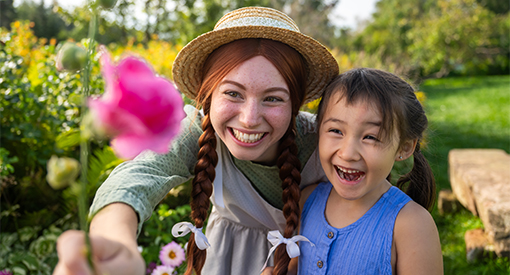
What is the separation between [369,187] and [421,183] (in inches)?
17.2

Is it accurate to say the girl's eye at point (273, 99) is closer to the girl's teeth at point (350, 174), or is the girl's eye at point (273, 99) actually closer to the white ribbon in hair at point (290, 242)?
the girl's teeth at point (350, 174)

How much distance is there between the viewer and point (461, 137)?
23.9 ft

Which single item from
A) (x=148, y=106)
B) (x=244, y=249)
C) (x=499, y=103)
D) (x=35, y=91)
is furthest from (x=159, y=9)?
(x=148, y=106)

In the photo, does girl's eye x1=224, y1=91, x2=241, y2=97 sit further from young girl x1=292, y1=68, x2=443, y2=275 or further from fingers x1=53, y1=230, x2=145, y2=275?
fingers x1=53, y1=230, x2=145, y2=275

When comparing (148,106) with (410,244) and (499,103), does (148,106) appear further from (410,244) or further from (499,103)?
(499,103)

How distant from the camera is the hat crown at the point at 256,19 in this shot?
63.4 inches

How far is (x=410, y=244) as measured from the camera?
1.46 m

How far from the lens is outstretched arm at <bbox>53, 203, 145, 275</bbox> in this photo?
0.54 meters

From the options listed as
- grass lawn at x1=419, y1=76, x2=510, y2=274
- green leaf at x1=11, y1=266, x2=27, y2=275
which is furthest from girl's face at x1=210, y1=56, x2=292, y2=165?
green leaf at x1=11, y1=266, x2=27, y2=275

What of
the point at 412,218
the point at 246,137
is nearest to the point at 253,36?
the point at 246,137

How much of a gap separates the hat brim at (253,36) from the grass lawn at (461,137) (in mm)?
600

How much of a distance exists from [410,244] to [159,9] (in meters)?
11.5

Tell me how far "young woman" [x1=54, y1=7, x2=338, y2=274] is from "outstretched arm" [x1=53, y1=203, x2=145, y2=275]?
0.45ft

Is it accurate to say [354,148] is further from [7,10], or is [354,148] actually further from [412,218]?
[7,10]
